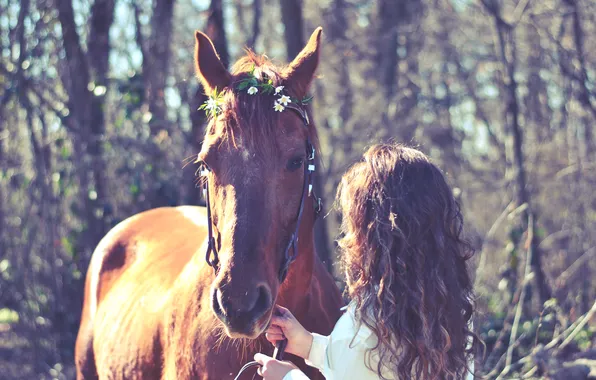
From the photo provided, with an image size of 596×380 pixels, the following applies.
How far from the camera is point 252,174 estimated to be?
2.36 m

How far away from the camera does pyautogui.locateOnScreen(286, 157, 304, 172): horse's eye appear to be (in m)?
2.49

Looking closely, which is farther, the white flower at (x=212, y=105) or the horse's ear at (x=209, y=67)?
the horse's ear at (x=209, y=67)

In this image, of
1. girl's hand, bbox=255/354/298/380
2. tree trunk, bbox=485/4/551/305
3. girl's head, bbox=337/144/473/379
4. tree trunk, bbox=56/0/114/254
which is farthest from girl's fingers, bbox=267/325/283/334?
tree trunk, bbox=56/0/114/254

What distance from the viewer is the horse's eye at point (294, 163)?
2.49 meters

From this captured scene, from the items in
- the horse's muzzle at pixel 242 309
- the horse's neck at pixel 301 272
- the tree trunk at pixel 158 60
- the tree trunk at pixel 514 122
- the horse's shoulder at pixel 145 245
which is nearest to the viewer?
the horse's muzzle at pixel 242 309

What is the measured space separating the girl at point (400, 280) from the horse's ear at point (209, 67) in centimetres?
80

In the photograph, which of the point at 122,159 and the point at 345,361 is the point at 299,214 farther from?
the point at 122,159

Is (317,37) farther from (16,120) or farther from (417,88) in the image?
(417,88)

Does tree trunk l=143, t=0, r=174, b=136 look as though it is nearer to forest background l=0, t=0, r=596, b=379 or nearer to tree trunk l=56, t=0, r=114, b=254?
forest background l=0, t=0, r=596, b=379

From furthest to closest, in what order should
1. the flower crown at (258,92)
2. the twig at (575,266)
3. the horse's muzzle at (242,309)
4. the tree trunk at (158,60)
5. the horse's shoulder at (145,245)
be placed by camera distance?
the tree trunk at (158,60)
the twig at (575,266)
the horse's shoulder at (145,245)
the flower crown at (258,92)
the horse's muzzle at (242,309)

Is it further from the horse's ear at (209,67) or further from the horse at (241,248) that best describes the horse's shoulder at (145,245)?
the horse's ear at (209,67)

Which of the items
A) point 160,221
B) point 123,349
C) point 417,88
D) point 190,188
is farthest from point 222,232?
point 417,88

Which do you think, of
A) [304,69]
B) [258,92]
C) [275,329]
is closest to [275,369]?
[275,329]

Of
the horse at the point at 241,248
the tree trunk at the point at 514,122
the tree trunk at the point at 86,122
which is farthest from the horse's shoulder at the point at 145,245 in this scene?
the tree trunk at the point at 514,122
